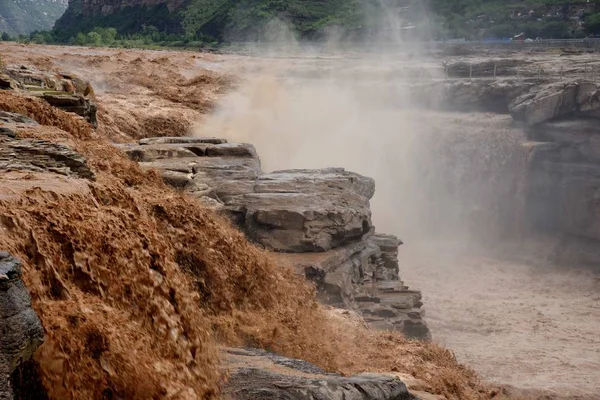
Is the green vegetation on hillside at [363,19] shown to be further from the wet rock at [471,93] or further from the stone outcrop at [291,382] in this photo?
the stone outcrop at [291,382]

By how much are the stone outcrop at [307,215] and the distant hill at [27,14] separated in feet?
302

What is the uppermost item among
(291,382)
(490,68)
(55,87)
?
(490,68)

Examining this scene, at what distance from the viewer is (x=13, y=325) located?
6152 millimetres

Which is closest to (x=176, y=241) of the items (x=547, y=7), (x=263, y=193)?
(x=263, y=193)

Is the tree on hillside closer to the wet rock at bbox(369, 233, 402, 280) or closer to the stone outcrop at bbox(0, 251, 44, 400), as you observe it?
the wet rock at bbox(369, 233, 402, 280)

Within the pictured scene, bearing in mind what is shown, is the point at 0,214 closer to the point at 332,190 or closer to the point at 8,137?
the point at 8,137

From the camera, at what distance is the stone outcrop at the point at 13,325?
609 cm

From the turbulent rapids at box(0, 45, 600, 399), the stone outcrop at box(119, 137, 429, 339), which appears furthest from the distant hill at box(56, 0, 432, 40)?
the stone outcrop at box(119, 137, 429, 339)

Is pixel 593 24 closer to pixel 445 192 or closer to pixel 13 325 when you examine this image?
pixel 445 192

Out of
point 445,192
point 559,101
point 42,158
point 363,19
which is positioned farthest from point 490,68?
point 42,158

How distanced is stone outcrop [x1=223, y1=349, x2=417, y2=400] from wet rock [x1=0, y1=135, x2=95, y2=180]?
272 cm

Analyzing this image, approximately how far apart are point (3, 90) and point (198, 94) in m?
13.5

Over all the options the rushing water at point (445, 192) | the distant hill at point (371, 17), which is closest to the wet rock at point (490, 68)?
the rushing water at point (445, 192)

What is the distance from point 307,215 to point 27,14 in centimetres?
11149
